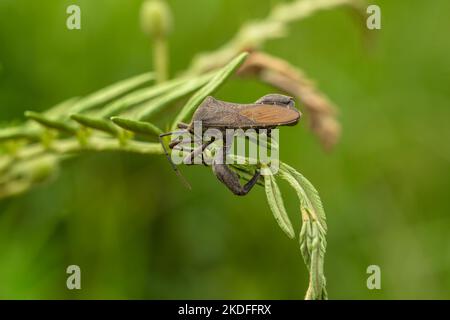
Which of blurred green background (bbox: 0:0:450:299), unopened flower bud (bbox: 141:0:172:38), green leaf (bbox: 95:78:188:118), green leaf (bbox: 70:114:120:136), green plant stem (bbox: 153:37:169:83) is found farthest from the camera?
blurred green background (bbox: 0:0:450:299)

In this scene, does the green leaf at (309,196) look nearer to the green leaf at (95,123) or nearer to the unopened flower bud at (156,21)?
the green leaf at (95,123)

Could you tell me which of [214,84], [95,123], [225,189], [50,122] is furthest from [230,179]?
[225,189]

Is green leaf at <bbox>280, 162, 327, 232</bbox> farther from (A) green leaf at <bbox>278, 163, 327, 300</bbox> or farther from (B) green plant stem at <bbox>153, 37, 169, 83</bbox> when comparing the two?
(B) green plant stem at <bbox>153, 37, 169, 83</bbox>

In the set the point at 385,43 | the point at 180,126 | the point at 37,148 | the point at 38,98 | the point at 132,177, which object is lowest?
the point at 180,126

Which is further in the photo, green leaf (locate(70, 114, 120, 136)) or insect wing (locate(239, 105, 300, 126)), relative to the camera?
green leaf (locate(70, 114, 120, 136))

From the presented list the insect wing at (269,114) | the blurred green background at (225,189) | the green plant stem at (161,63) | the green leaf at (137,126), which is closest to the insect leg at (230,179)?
the insect wing at (269,114)

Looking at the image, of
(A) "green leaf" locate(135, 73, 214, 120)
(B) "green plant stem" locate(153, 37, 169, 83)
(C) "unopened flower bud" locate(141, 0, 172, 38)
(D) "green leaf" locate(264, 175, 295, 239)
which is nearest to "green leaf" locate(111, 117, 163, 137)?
(A) "green leaf" locate(135, 73, 214, 120)
